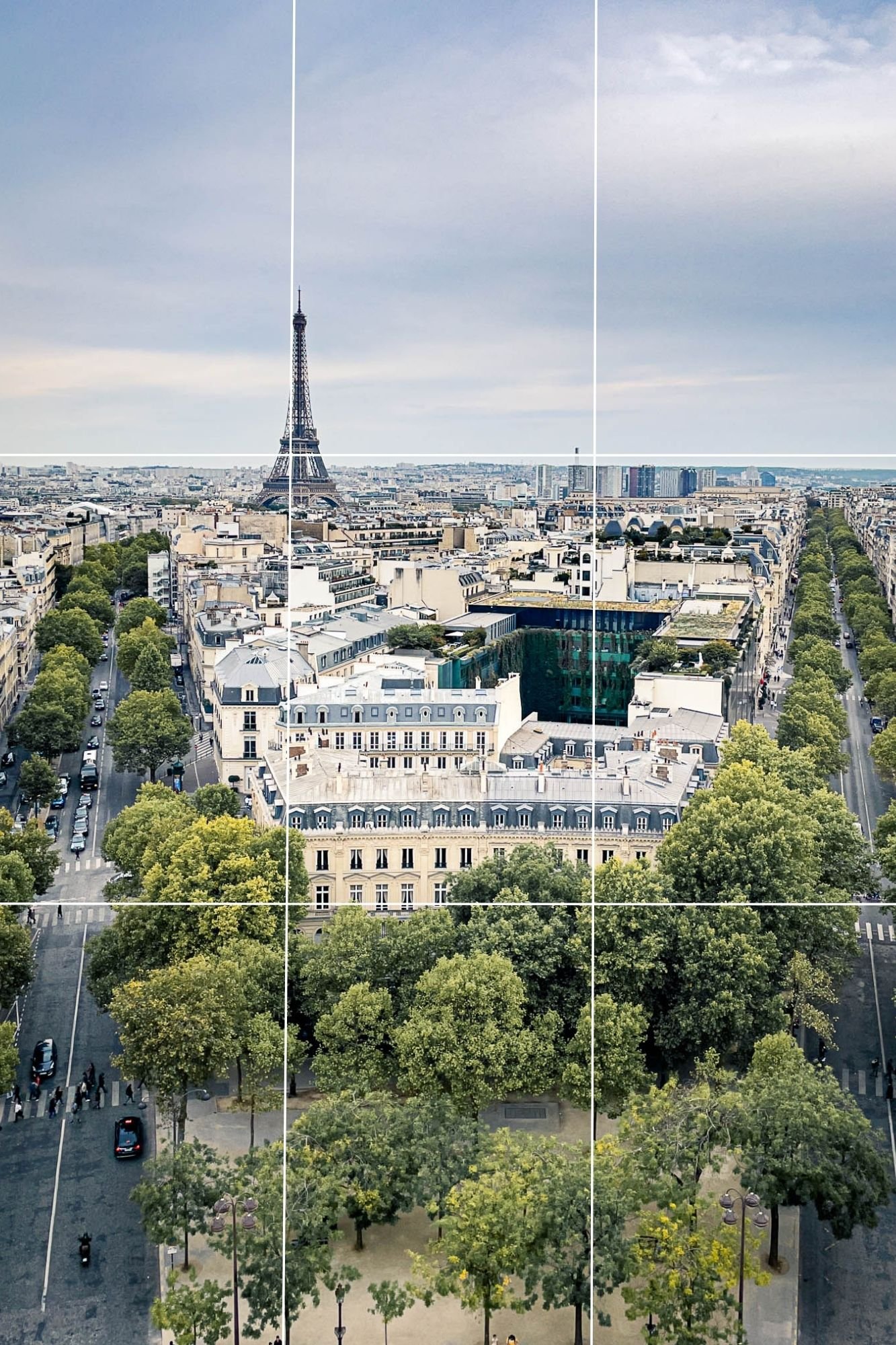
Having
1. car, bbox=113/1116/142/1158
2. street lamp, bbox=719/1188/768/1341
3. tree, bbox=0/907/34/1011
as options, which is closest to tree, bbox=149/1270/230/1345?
car, bbox=113/1116/142/1158

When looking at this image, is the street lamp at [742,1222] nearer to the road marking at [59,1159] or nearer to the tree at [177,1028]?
the tree at [177,1028]

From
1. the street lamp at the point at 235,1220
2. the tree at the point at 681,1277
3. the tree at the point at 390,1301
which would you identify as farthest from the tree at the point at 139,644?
the tree at the point at 681,1277

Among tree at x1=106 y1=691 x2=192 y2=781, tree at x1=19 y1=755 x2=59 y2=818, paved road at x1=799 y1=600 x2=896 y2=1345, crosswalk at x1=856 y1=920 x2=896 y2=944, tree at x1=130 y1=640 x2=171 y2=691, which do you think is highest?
tree at x1=130 y1=640 x2=171 y2=691

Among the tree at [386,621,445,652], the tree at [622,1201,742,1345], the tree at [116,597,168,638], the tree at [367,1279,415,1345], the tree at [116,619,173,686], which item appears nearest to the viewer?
the tree at [622,1201,742,1345]

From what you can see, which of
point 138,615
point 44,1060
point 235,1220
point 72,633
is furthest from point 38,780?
Answer: point 138,615

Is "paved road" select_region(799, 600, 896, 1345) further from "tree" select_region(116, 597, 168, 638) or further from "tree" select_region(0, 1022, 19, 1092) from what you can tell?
"tree" select_region(116, 597, 168, 638)

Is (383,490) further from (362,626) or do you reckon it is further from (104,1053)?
(104,1053)
